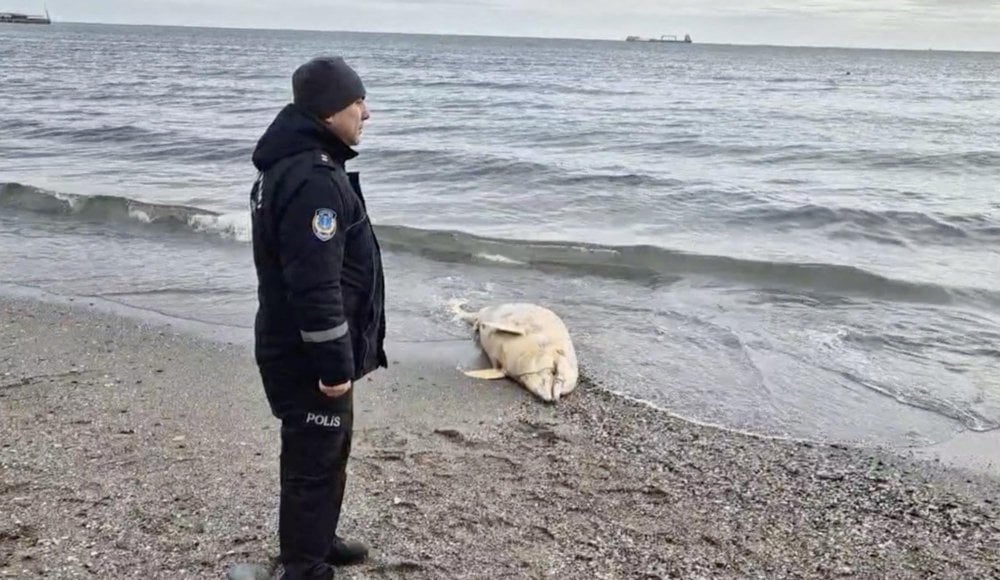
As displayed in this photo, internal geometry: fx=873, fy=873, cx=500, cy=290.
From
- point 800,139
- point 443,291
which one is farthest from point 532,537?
point 800,139

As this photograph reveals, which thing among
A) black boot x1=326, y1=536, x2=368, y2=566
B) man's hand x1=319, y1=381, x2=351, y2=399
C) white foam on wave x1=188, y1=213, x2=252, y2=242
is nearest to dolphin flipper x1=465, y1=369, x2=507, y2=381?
black boot x1=326, y1=536, x2=368, y2=566

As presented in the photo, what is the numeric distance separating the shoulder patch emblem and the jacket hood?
26 cm

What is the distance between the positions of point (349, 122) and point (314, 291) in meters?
0.66

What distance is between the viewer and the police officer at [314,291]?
9.80 ft

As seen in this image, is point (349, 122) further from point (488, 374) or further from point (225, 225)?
point (225, 225)

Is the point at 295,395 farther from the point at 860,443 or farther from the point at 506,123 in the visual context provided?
the point at 506,123

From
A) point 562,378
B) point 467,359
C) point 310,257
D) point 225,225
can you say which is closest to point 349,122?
point 310,257

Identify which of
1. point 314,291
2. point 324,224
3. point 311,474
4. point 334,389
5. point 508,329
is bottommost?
A: point 508,329

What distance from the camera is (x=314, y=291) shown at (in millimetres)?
2973

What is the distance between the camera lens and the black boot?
3.78 meters

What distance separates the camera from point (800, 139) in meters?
24.0

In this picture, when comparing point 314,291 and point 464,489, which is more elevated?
point 314,291

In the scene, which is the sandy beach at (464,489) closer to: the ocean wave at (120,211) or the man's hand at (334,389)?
the man's hand at (334,389)

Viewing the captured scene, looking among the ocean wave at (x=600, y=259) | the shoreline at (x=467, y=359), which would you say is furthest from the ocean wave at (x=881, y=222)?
the shoreline at (x=467, y=359)
